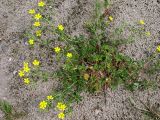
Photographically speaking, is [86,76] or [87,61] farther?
[87,61]

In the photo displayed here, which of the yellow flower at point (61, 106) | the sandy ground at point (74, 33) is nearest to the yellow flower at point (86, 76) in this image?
the sandy ground at point (74, 33)

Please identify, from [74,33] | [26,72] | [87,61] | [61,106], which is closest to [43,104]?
[61,106]

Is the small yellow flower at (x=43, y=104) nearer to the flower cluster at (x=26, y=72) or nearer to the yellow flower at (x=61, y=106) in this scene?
the yellow flower at (x=61, y=106)

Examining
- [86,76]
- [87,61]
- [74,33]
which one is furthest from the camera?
[74,33]

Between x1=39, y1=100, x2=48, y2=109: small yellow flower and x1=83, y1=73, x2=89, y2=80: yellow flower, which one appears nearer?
x1=39, y1=100, x2=48, y2=109: small yellow flower

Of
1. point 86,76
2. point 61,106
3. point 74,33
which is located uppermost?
point 74,33

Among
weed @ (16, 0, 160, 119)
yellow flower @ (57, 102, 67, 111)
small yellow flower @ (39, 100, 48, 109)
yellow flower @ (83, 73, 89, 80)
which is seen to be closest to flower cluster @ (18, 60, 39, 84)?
weed @ (16, 0, 160, 119)

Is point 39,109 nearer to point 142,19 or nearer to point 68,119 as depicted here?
point 68,119

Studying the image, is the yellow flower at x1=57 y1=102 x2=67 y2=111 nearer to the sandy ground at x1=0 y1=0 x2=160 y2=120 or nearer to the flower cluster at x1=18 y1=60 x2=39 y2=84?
the sandy ground at x1=0 y1=0 x2=160 y2=120

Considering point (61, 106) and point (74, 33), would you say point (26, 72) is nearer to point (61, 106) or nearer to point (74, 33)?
point (61, 106)
